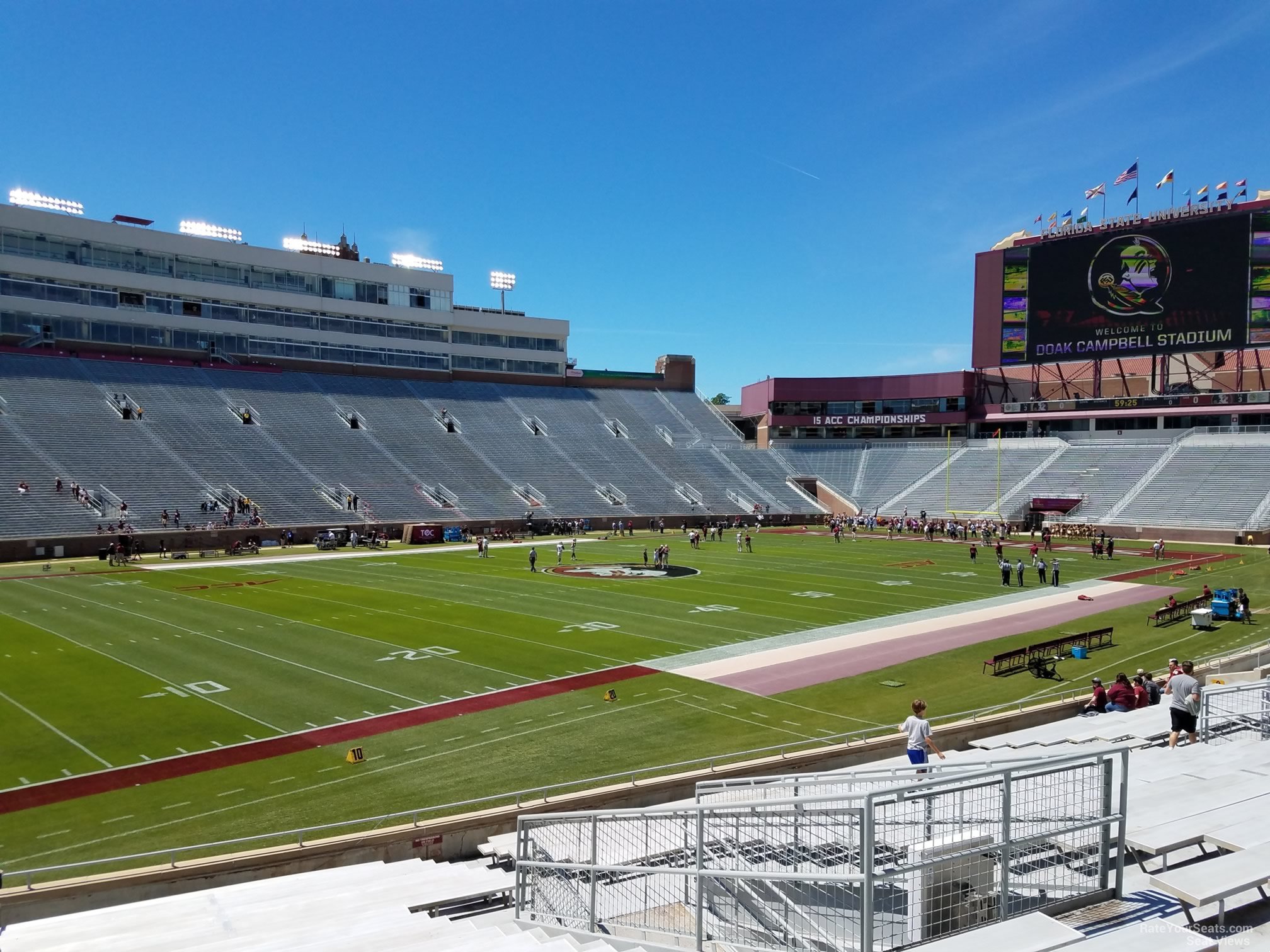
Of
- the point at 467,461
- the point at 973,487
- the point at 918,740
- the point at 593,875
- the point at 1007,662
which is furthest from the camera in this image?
the point at 973,487

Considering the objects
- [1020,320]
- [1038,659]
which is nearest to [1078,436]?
[1020,320]

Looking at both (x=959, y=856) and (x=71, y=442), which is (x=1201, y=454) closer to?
(x=959, y=856)

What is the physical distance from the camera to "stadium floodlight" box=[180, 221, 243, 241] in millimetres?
68000

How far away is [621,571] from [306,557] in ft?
54.1

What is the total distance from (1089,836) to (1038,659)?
56.2 ft

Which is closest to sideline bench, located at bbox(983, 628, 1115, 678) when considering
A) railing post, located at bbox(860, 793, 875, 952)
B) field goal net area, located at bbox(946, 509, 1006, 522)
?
railing post, located at bbox(860, 793, 875, 952)

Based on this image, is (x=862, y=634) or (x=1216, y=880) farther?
(x=862, y=634)

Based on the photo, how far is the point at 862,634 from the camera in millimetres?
25219

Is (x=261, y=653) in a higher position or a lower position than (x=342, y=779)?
higher

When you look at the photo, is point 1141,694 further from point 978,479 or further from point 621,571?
point 978,479

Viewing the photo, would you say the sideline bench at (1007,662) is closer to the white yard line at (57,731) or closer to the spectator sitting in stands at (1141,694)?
the spectator sitting in stands at (1141,694)

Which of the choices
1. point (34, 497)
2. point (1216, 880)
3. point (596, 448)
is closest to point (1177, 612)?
point (1216, 880)

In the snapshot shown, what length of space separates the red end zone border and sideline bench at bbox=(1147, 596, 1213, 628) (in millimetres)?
17191

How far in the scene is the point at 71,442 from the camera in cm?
5062
